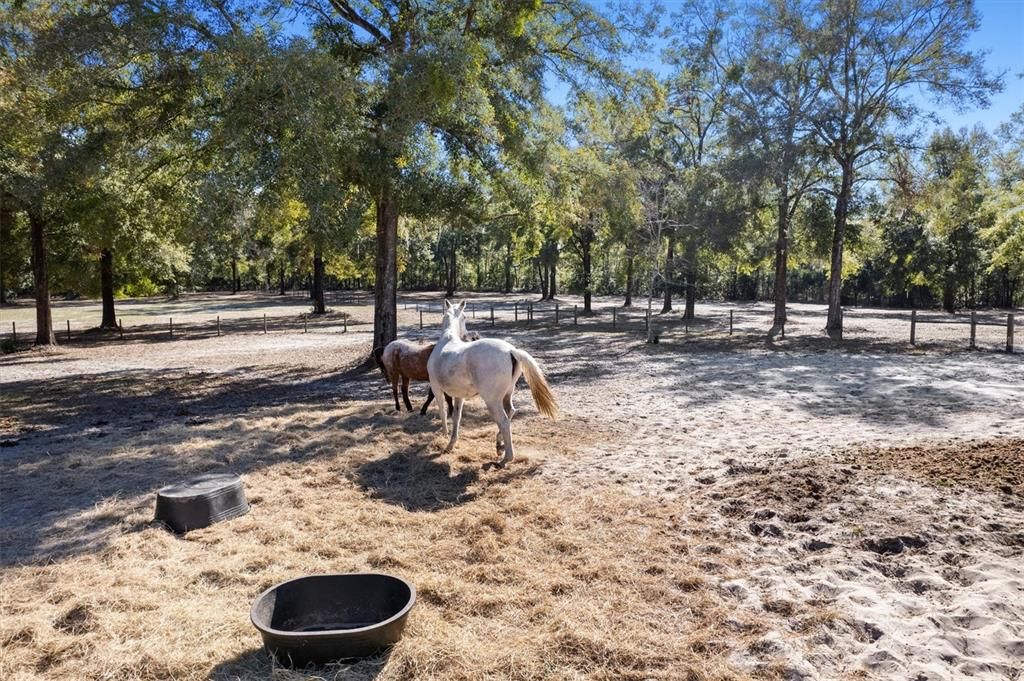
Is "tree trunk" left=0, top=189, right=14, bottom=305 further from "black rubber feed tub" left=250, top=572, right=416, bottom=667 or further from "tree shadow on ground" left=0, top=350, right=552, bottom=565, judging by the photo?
"black rubber feed tub" left=250, top=572, right=416, bottom=667

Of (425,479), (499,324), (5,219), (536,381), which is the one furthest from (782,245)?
(5,219)

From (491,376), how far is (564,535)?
2.21 metres

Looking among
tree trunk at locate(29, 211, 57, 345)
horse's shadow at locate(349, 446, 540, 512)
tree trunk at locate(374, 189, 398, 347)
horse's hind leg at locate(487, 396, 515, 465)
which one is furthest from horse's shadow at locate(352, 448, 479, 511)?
tree trunk at locate(29, 211, 57, 345)

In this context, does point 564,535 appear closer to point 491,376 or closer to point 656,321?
point 491,376

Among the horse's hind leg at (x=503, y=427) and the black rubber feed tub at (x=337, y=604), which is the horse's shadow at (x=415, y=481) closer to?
the horse's hind leg at (x=503, y=427)

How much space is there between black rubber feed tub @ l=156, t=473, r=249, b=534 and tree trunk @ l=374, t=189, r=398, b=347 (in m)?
9.89

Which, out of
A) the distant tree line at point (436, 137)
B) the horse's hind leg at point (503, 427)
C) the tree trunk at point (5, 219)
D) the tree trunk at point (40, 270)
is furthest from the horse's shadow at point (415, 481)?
the tree trunk at point (40, 270)

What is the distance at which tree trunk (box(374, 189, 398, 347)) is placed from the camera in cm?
1513

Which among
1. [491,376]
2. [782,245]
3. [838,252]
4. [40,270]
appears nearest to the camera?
[491,376]

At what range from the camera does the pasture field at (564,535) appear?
3.40 metres

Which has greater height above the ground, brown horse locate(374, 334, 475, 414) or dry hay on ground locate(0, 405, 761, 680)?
brown horse locate(374, 334, 475, 414)

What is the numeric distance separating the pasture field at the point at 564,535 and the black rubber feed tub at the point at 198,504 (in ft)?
0.43

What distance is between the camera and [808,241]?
963 inches

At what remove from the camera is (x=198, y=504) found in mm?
5109
